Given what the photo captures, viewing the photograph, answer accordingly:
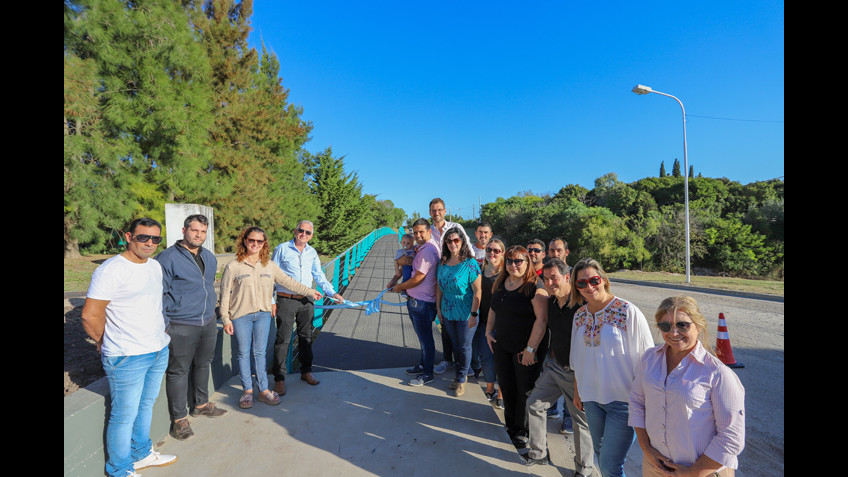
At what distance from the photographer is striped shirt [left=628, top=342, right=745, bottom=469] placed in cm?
137

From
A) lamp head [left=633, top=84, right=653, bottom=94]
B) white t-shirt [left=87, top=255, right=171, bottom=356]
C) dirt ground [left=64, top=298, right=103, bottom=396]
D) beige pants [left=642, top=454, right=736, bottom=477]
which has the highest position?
lamp head [left=633, top=84, right=653, bottom=94]

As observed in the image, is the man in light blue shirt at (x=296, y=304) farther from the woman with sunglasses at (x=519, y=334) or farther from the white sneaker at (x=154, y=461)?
the woman with sunglasses at (x=519, y=334)

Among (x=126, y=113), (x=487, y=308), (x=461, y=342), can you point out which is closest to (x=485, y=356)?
(x=461, y=342)

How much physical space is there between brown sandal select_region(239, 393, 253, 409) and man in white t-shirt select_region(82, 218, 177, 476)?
0.72 m

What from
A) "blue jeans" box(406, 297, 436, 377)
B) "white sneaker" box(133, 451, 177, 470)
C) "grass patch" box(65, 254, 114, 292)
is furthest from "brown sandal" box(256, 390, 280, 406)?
"grass patch" box(65, 254, 114, 292)

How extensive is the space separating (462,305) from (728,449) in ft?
6.83

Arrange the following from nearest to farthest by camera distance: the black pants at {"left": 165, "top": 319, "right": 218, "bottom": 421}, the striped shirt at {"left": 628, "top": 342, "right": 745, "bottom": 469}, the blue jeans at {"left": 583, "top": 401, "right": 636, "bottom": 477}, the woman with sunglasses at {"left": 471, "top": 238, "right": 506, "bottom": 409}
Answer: the striped shirt at {"left": 628, "top": 342, "right": 745, "bottom": 469} < the blue jeans at {"left": 583, "top": 401, "right": 636, "bottom": 477} < the black pants at {"left": 165, "top": 319, "right": 218, "bottom": 421} < the woman with sunglasses at {"left": 471, "top": 238, "right": 506, "bottom": 409}

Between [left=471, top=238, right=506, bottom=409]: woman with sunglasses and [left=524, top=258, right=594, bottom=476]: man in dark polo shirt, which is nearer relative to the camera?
[left=524, top=258, right=594, bottom=476]: man in dark polo shirt

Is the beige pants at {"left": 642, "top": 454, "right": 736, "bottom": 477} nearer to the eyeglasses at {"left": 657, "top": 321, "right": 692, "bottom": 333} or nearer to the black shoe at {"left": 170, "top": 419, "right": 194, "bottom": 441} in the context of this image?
the eyeglasses at {"left": 657, "top": 321, "right": 692, "bottom": 333}

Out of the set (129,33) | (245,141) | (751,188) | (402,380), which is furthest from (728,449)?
(751,188)

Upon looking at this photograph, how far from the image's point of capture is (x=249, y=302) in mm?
3066

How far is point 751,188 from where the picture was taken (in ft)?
113

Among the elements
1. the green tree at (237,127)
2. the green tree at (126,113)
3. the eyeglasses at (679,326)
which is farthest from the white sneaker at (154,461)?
the green tree at (237,127)
